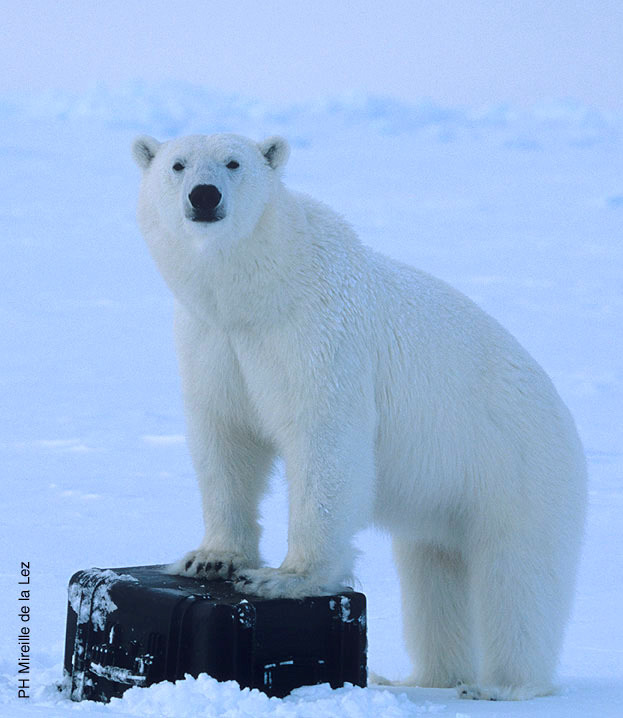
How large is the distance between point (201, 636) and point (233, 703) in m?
0.22

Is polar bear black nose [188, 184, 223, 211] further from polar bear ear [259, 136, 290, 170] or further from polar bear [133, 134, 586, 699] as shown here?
polar bear ear [259, 136, 290, 170]

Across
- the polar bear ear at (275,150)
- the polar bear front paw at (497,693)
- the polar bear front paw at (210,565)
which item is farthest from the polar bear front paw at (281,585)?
the polar bear ear at (275,150)

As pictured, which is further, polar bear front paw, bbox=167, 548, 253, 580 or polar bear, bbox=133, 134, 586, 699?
polar bear front paw, bbox=167, 548, 253, 580

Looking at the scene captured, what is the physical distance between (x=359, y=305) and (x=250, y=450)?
0.61m

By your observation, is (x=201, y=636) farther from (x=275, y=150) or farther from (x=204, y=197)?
(x=275, y=150)

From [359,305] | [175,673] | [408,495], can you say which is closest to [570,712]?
[408,495]

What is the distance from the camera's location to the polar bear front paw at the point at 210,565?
11.9 feet

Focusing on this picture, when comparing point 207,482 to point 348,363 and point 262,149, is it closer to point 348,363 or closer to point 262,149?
point 348,363

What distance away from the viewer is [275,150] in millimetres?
3598

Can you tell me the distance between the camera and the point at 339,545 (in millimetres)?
3434

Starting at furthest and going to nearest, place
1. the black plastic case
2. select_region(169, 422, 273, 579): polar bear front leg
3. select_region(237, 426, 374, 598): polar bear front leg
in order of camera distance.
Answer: select_region(169, 422, 273, 579): polar bear front leg → select_region(237, 426, 374, 598): polar bear front leg → the black plastic case

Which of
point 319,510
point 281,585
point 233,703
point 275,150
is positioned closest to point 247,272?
point 275,150

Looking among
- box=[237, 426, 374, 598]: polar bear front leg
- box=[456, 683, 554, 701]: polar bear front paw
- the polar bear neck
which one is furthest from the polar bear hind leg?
the polar bear neck

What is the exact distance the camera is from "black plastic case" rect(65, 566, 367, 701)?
123 inches
